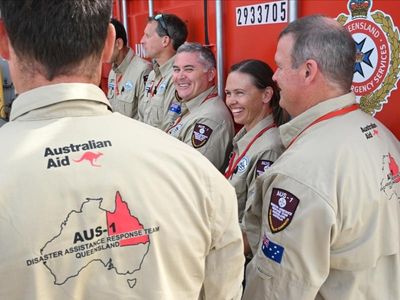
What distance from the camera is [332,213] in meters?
1.19

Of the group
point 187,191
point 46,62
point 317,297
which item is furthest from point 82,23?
point 317,297

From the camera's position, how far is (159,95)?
330cm

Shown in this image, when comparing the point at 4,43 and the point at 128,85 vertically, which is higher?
the point at 4,43

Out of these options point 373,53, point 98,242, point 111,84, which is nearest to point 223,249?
point 98,242

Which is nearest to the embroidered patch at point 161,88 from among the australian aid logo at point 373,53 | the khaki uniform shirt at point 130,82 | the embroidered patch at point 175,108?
the embroidered patch at point 175,108

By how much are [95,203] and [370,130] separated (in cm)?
96

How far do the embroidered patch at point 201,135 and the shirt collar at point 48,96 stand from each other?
1606mm

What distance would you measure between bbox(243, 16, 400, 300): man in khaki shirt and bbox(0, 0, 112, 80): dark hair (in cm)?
73

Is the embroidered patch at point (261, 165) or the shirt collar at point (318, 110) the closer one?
the shirt collar at point (318, 110)

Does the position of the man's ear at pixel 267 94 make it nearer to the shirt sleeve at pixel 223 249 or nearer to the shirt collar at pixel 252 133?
the shirt collar at pixel 252 133

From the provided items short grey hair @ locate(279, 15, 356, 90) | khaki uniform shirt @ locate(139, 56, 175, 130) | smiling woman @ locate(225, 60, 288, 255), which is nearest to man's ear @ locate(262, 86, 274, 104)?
smiling woman @ locate(225, 60, 288, 255)

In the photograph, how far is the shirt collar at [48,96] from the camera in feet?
2.49

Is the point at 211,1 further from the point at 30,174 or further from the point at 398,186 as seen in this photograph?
the point at 30,174

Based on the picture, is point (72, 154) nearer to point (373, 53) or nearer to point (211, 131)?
point (373, 53)
